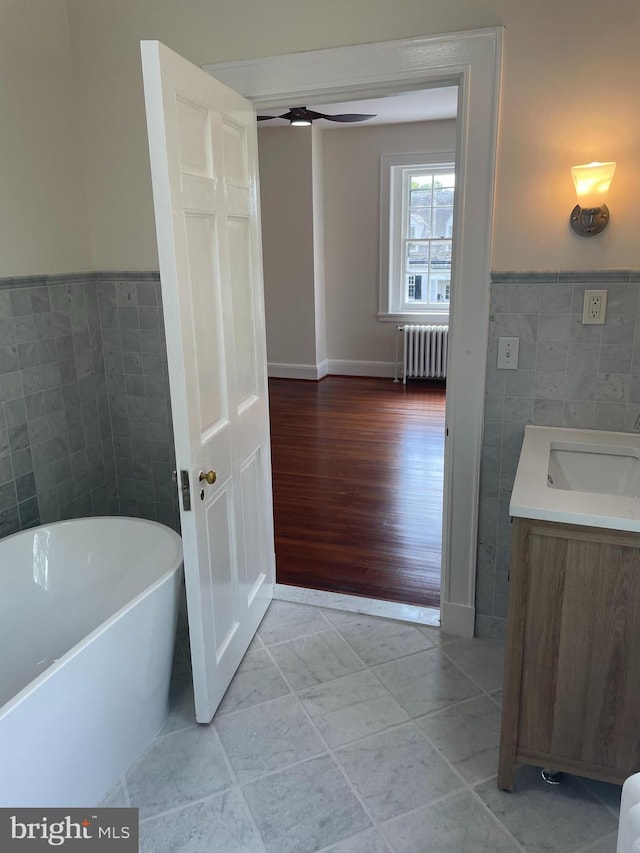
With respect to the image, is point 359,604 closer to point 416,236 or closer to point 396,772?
point 396,772

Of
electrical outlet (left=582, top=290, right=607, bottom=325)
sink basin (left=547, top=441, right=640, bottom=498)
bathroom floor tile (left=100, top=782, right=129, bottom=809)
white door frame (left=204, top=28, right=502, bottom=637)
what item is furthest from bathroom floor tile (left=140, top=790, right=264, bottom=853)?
electrical outlet (left=582, top=290, right=607, bottom=325)

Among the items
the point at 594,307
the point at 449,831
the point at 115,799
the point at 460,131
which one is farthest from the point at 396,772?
the point at 460,131

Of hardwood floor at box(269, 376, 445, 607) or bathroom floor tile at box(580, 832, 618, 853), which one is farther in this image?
hardwood floor at box(269, 376, 445, 607)

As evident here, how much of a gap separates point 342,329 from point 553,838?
19.9ft

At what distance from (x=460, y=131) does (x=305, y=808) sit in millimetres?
2222

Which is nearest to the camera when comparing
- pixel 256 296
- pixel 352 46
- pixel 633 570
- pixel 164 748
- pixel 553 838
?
pixel 633 570

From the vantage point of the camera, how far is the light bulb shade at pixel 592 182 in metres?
1.93

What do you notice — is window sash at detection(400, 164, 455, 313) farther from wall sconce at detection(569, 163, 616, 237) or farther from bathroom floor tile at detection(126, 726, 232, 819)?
bathroom floor tile at detection(126, 726, 232, 819)

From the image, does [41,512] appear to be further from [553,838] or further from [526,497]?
[553,838]

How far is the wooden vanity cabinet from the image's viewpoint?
5.17ft

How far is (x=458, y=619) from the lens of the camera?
2.54 meters

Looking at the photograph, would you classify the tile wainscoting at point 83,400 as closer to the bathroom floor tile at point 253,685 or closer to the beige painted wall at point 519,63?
the beige painted wall at point 519,63

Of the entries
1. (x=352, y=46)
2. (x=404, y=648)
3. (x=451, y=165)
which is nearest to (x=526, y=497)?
(x=404, y=648)

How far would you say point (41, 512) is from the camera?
2.54 meters
